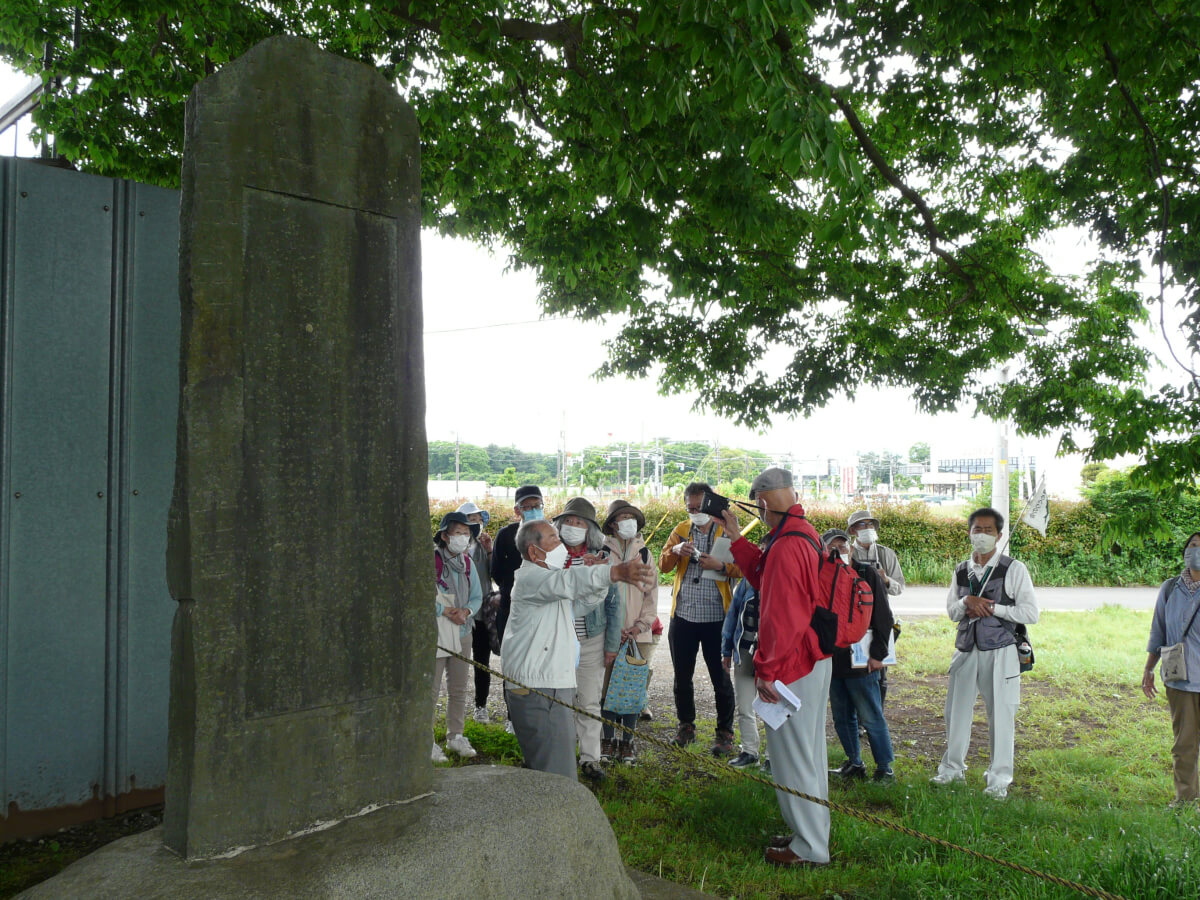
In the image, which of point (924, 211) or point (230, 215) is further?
point (924, 211)

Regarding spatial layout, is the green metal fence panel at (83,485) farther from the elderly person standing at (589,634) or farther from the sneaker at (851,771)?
the sneaker at (851,771)

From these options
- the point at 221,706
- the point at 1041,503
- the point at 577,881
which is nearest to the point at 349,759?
the point at 221,706

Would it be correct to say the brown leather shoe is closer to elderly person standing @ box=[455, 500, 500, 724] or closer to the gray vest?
the gray vest

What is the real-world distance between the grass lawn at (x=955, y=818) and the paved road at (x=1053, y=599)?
6.88 m

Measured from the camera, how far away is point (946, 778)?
5672mm

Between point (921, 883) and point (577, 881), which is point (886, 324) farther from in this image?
point (577, 881)

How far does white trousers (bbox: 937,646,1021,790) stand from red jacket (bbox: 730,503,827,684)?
1.87 meters

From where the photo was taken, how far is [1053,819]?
4.75m

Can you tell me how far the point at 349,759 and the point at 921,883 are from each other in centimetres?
270

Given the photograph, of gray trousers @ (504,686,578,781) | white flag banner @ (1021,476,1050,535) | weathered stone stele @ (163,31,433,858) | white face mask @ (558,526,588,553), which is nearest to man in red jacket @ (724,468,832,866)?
gray trousers @ (504,686,578,781)

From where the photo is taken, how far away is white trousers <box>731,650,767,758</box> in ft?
20.2

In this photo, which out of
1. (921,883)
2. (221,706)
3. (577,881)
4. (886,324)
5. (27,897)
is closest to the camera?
(27,897)

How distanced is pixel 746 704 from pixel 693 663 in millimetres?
568

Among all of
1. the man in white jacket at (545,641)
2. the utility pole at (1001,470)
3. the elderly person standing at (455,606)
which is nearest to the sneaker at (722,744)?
the elderly person standing at (455,606)
